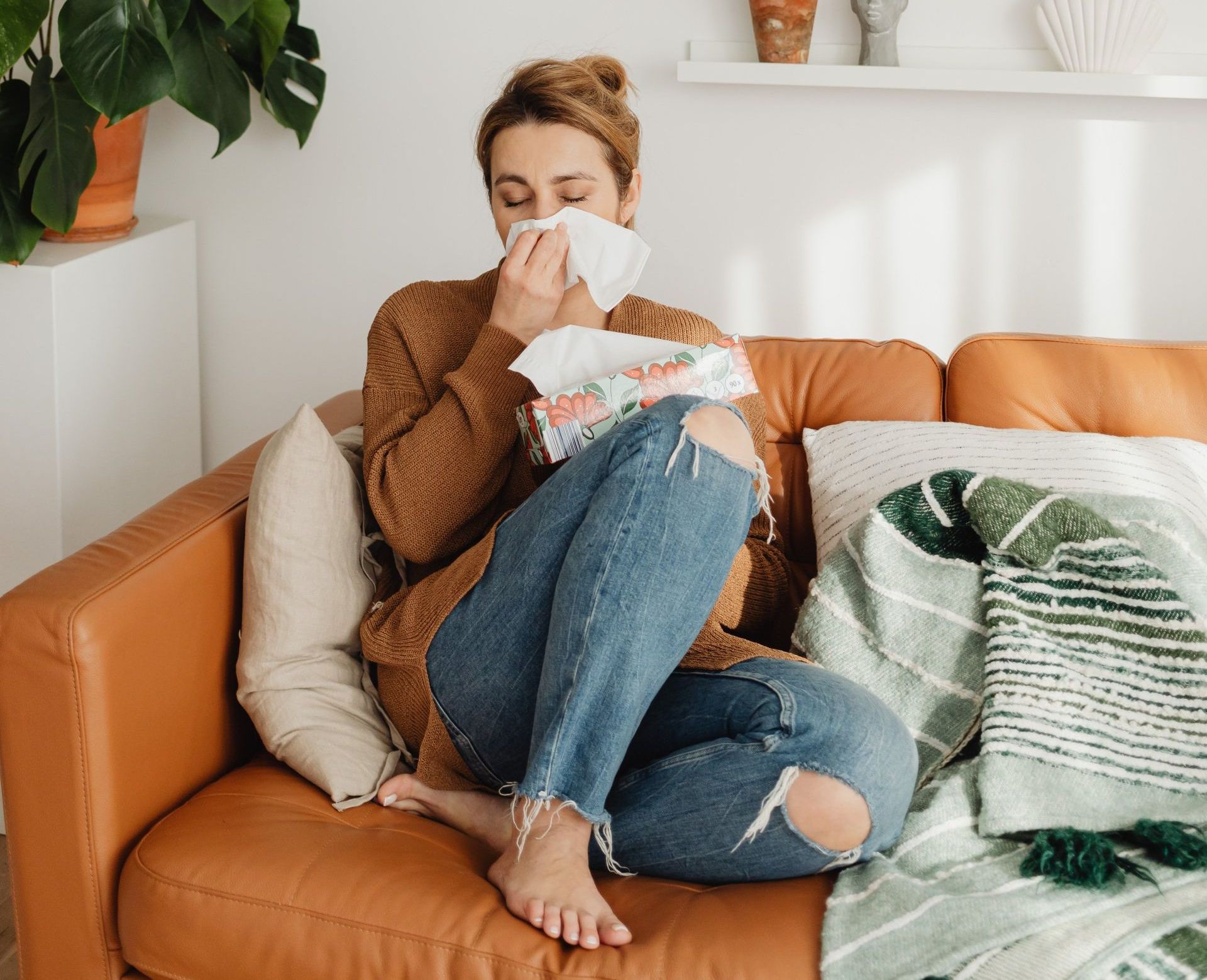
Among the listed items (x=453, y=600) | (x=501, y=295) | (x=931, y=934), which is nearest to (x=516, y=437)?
(x=501, y=295)

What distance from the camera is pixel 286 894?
45.6 inches

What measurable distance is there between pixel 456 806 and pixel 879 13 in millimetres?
1448

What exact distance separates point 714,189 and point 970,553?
0.99 metres

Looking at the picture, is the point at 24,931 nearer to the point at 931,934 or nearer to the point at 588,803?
the point at 588,803

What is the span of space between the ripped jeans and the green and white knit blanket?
97mm

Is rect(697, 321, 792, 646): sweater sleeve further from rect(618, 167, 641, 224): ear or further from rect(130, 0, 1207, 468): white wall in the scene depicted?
rect(130, 0, 1207, 468): white wall

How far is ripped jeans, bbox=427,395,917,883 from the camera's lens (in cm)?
116

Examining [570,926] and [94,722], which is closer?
[570,926]

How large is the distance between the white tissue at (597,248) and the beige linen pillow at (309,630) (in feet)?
1.24

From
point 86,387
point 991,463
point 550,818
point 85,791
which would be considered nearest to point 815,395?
point 991,463

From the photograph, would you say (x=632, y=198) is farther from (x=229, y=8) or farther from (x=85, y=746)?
(x=85, y=746)

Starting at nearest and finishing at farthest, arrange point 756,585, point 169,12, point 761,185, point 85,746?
point 85,746 < point 756,585 < point 169,12 < point 761,185

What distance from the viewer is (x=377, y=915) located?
1138 millimetres

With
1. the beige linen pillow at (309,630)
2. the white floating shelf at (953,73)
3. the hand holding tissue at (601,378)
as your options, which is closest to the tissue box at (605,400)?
the hand holding tissue at (601,378)
